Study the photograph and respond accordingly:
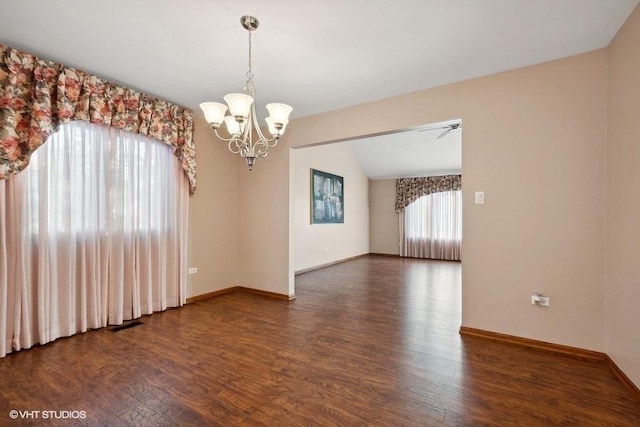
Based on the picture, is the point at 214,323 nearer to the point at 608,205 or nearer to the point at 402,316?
the point at 402,316

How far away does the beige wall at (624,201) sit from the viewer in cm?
186

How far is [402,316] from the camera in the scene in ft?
10.9

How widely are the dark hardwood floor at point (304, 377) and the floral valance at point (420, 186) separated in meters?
5.24

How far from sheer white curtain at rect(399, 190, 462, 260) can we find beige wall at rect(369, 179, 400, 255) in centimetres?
28

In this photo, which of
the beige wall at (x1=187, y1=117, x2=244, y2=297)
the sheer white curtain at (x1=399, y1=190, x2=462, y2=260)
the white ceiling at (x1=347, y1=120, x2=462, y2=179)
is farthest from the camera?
the sheer white curtain at (x1=399, y1=190, x2=462, y2=260)

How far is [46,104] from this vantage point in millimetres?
2455

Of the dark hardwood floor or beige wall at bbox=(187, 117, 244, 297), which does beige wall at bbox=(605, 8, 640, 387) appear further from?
beige wall at bbox=(187, 117, 244, 297)

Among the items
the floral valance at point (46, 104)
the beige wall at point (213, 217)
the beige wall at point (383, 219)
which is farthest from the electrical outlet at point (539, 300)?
the beige wall at point (383, 219)

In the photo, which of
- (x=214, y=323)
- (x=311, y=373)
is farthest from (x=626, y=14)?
(x=214, y=323)

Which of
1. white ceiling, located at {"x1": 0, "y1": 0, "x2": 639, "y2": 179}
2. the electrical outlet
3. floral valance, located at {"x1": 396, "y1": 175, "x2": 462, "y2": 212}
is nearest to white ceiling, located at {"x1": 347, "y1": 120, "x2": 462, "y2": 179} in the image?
floral valance, located at {"x1": 396, "y1": 175, "x2": 462, "y2": 212}

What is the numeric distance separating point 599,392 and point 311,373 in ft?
6.40

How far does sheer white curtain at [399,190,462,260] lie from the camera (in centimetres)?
759

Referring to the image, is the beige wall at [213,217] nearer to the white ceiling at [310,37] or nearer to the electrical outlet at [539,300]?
the white ceiling at [310,37]

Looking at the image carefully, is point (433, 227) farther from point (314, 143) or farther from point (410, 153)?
point (314, 143)
